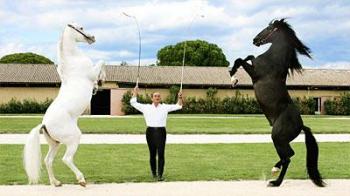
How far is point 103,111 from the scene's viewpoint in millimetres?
47562

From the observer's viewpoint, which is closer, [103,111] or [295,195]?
[295,195]

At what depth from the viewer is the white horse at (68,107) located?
30.8ft

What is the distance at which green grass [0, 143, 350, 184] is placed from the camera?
11.4m

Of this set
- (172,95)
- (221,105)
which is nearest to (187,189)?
(172,95)

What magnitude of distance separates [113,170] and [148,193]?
3.35 m

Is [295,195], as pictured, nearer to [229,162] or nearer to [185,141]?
[229,162]

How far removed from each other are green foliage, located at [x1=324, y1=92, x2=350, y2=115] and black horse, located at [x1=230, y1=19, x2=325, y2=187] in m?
41.5

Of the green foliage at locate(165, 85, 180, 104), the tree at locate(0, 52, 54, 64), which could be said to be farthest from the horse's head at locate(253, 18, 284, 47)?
the tree at locate(0, 52, 54, 64)

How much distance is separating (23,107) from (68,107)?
3829 cm

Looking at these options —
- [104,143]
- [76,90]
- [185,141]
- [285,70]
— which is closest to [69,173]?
[76,90]

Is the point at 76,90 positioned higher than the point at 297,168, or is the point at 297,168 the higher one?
the point at 76,90

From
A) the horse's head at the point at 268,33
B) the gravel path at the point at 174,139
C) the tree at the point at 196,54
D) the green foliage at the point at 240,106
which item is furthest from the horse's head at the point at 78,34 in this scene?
the tree at the point at 196,54

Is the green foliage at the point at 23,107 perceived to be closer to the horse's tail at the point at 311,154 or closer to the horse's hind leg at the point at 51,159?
the horse's hind leg at the point at 51,159

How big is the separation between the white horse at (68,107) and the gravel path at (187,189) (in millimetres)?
282
